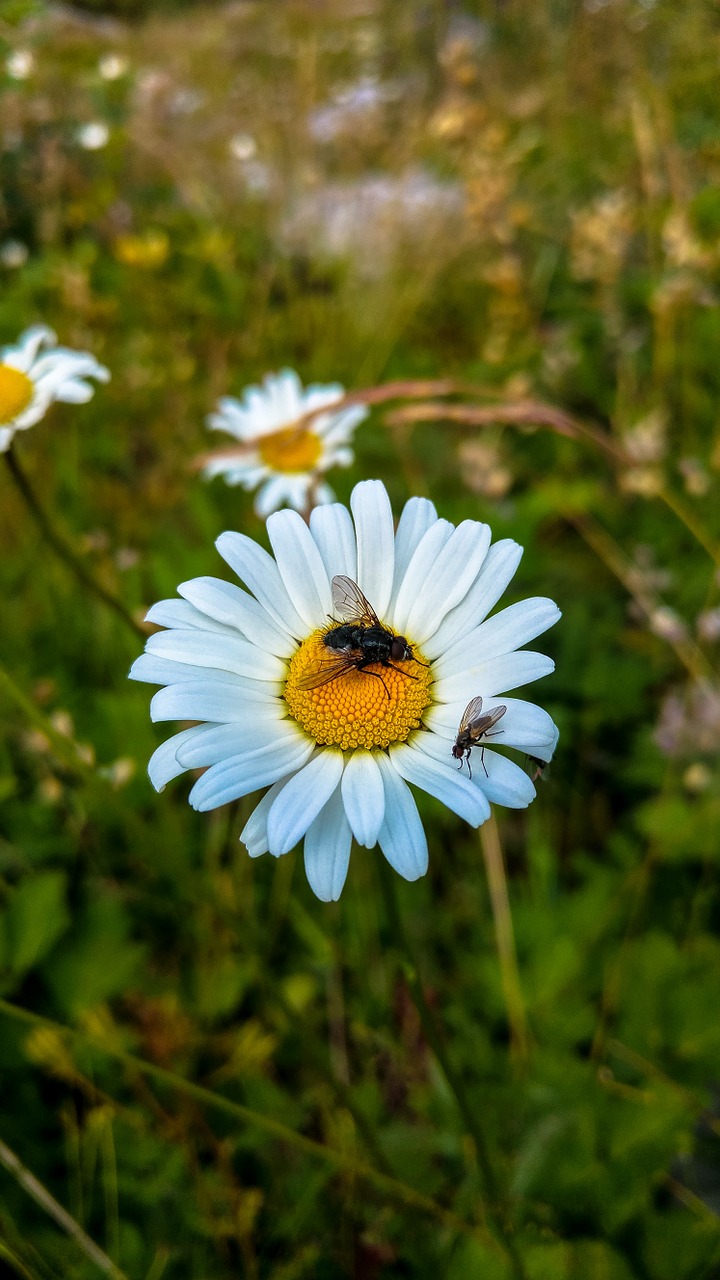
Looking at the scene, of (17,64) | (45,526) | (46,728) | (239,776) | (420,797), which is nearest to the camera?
(239,776)

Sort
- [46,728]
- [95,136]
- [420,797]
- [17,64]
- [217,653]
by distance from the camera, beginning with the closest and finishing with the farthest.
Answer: [217,653]
[46,728]
[420,797]
[17,64]
[95,136]

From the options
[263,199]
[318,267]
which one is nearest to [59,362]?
[318,267]

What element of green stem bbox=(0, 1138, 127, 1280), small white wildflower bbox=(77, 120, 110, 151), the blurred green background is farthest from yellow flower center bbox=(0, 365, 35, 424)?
small white wildflower bbox=(77, 120, 110, 151)

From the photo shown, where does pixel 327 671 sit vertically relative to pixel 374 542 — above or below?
below

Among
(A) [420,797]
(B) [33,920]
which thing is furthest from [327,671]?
(B) [33,920]

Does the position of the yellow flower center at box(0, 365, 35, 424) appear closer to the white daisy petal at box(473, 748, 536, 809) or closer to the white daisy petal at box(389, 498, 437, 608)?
the white daisy petal at box(389, 498, 437, 608)

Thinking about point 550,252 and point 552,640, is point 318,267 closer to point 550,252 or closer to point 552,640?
point 550,252

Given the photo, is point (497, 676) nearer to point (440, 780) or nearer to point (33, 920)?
point (440, 780)

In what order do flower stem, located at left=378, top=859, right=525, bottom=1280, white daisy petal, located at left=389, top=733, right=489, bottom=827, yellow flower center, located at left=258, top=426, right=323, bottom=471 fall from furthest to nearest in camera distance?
yellow flower center, located at left=258, top=426, right=323, bottom=471 → flower stem, located at left=378, top=859, right=525, bottom=1280 → white daisy petal, located at left=389, top=733, right=489, bottom=827

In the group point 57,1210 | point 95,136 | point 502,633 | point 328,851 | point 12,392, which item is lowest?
point 57,1210
